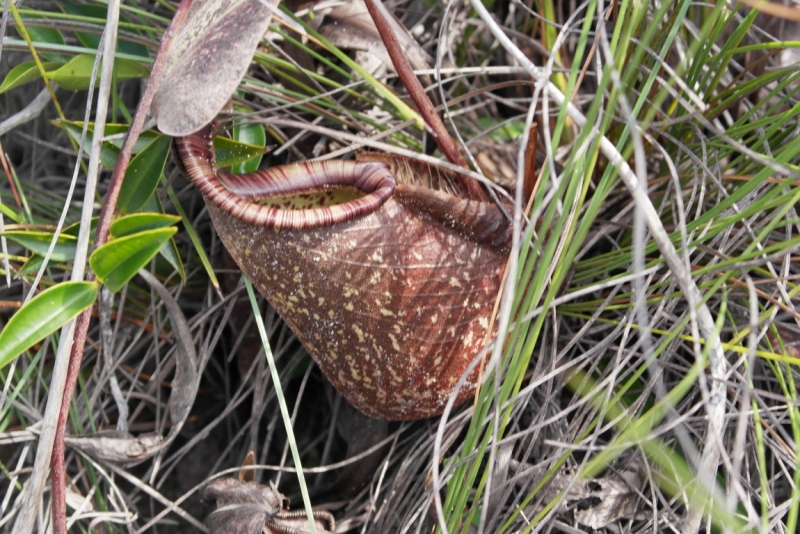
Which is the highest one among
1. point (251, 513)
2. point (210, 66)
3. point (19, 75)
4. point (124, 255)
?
point (210, 66)

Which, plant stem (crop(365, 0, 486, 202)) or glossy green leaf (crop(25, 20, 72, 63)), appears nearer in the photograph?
plant stem (crop(365, 0, 486, 202))

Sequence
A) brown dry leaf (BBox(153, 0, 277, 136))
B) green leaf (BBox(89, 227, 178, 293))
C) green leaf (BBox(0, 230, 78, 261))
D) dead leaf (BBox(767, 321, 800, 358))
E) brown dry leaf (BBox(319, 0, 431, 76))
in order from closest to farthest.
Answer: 1. brown dry leaf (BBox(153, 0, 277, 136))
2. green leaf (BBox(89, 227, 178, 293))
3. green leaf (BBox(0, 230, 78, 261))
4. dead leaf (BBox(767, 321, 800, 358))
5. brown dry leaf (BBox(319, 0, 431, 76))

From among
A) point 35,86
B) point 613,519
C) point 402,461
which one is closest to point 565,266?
point 613,519

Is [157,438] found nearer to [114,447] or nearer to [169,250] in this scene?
[114,447]

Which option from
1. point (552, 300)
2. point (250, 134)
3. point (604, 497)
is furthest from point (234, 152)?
point (604, 497)

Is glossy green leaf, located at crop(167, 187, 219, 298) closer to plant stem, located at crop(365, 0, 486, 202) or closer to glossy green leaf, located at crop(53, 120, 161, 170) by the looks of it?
glossy green leaf, located at crop(53, 120, 161, 170)

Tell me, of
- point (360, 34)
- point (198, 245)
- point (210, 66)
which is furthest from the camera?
point (360, 34)

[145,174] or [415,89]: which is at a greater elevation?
[415,89]

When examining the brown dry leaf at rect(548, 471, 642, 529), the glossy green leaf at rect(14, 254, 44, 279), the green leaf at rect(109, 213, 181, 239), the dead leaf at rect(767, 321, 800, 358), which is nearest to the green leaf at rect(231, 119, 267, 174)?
the green leaf at rect(109, 213, 181, 239)
